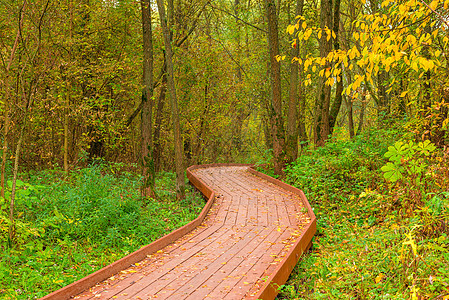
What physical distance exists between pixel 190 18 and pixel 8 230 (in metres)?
13.5

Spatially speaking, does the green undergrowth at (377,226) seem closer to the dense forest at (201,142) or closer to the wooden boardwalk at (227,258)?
the dense forest at (201,142)

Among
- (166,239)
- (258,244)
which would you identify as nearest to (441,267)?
(258,244)

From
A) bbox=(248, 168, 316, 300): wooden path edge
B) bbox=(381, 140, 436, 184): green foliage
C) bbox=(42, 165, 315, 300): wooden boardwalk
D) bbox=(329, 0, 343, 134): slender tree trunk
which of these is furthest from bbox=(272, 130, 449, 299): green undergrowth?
bbox=(329, 0, 343, 134): slender tree trunk

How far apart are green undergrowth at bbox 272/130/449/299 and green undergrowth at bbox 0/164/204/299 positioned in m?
3.73

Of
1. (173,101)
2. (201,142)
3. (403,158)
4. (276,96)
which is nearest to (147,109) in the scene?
(173,101)

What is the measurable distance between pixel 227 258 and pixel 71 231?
402cm

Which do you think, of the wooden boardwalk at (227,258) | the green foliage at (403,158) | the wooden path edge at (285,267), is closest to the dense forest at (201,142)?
the green foliage at (403,158)

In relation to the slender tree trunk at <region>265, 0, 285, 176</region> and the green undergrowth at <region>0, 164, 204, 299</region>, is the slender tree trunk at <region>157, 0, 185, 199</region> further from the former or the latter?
the slender tree trunk at <region>265, 0, 285, 176</region>

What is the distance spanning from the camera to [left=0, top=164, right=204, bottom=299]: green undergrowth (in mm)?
5473

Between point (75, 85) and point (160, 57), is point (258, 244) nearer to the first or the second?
point (75, 85)

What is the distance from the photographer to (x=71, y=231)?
24.4 ft

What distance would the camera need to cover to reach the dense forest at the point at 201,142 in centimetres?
415

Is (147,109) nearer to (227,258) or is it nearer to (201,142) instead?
(227,258)

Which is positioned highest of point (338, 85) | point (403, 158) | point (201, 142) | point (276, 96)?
point (338, 85)
